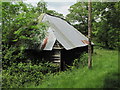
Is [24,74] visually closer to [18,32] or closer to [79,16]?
[18,32]

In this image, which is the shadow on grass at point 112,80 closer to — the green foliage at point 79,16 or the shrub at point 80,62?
the shrub at point 80,62

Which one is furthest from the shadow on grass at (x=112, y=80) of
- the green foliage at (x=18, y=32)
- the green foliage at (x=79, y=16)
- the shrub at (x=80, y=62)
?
the green foliage at (x=79, y=16)

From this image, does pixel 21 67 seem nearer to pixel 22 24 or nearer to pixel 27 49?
pixel 27 49

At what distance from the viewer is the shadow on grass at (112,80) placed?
4938mm

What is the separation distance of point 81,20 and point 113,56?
20.1 metres

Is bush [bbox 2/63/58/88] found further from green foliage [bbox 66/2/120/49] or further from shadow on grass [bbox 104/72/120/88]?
green foliage [bbox 66/2/120/49]

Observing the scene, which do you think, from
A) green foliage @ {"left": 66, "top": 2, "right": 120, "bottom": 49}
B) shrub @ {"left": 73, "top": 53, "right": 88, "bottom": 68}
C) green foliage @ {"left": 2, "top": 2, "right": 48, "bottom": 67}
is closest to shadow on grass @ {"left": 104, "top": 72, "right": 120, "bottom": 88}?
green foliage @ {"left": 66, "top": 2, "right": 120, "bottom": 49}

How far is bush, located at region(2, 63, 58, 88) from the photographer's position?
631cm

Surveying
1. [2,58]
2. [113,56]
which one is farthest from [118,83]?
[2,58]

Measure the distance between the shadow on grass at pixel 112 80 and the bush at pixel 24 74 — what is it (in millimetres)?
3173

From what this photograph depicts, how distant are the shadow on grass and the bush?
317cm

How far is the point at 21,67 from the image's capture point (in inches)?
346

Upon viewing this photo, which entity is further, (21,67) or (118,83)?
(21,67)

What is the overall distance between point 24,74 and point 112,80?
4.74 metres
